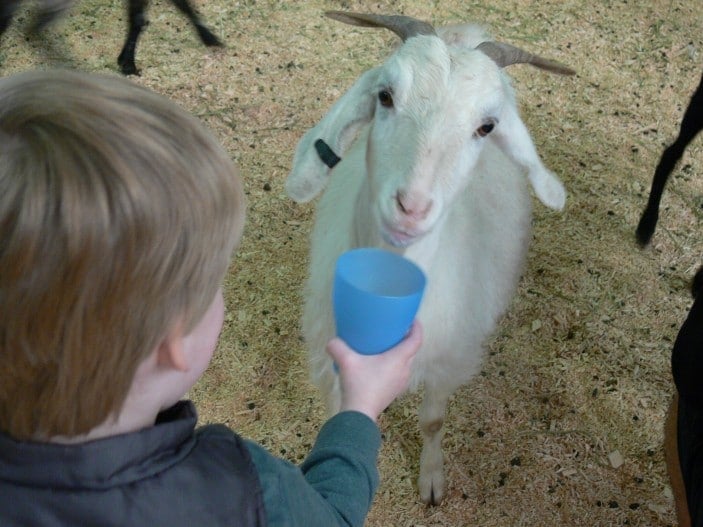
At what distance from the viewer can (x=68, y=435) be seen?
2.84 feet

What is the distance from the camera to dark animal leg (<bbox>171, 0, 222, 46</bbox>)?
3.81 meters

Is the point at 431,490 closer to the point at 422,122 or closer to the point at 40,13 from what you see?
the point at 422,122

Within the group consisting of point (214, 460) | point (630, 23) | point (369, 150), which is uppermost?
point (214, 460)

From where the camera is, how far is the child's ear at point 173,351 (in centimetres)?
90

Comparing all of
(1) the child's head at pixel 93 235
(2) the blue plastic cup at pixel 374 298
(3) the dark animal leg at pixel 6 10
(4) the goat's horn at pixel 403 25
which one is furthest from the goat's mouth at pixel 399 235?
(3) the dark animal leg at pixel 6 10

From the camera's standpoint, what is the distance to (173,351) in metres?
0.91

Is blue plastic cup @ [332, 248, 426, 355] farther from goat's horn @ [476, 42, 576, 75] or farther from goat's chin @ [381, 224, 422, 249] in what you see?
goat's horn @ [476, 42, 576, 75]

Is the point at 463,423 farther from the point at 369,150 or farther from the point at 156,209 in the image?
the point at 156,209

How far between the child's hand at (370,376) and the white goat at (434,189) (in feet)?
1.36

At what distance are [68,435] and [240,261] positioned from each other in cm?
223

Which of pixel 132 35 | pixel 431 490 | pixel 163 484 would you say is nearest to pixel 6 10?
pixel 132 35

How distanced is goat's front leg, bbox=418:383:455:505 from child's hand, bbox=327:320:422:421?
1.07 metres

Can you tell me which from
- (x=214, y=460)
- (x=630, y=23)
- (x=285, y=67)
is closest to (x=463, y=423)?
(x=214, y=460)

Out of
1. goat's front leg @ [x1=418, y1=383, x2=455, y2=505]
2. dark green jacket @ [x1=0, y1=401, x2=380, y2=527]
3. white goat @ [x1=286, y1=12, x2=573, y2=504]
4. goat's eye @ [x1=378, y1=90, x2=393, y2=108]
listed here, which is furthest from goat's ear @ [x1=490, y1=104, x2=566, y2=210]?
dark green jacket @ [x1=0, y1=401, x2=380, y2=527]
